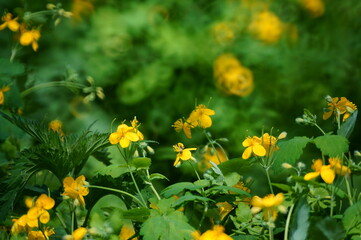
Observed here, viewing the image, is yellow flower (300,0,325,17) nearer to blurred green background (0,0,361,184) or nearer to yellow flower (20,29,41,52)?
blurred green background (0,0,361,184)

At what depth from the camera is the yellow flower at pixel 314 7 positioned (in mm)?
3531

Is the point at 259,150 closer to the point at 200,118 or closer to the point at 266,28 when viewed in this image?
the point at 200,118

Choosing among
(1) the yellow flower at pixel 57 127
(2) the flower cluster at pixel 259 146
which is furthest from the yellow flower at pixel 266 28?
(2) the flower cluster at pixel 259 146

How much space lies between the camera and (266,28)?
132 inches

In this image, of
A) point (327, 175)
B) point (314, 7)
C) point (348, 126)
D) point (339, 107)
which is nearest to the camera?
point (327, 175)

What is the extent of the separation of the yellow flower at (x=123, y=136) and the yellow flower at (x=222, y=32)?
6.38ft

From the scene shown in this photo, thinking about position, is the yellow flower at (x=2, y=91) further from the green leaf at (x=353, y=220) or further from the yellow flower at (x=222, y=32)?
the yellow flower at (x=222, y=32)

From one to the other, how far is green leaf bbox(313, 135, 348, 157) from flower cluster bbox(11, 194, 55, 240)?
57 centimetres

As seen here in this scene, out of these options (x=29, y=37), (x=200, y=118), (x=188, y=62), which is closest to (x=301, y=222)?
(x=200, y=118)

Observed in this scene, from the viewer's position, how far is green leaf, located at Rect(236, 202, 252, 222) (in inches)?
53.6

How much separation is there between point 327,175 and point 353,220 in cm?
10

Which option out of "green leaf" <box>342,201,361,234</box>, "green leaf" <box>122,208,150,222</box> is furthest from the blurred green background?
"green leaf" <box>342,201,361,234</box>

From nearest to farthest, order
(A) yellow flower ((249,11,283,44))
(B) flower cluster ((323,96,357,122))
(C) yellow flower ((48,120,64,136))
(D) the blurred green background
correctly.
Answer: (B) flower cluster ((323,96,357,122)) → (C) yellow flower ((48,120,64,136)) → (D) the blurred green background → (A) yellow flower ((249,11,283,44))

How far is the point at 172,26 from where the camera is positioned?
3311 millimetres
